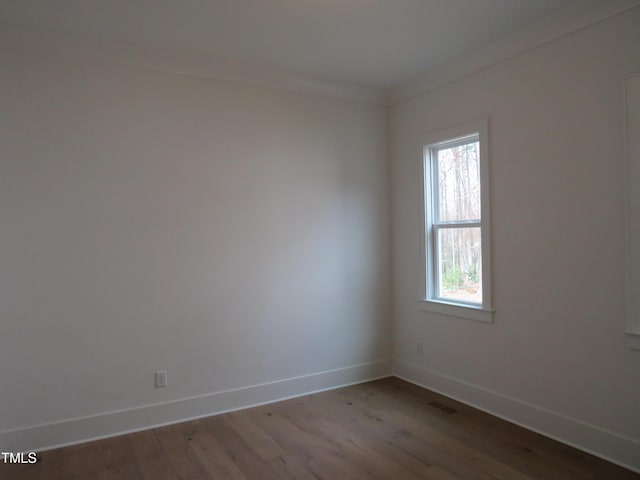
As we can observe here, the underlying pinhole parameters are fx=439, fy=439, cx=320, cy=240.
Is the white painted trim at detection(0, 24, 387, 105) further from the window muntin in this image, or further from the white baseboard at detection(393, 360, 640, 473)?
the white baseboard at detection(393, 360, 640, 473)

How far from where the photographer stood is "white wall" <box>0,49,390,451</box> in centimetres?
294

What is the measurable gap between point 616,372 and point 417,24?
2.57 meters

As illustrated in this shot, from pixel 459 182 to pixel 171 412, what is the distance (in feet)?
9.77

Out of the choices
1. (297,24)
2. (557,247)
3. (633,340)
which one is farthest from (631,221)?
(297,24)

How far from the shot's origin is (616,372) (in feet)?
8.66

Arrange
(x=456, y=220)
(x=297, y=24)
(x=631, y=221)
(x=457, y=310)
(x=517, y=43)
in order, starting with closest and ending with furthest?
(x=631, y=221), (x=297, y=24), (x=517, y=43), (x=457, y=310), (x=456, y=220)

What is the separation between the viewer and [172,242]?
11.1 feet

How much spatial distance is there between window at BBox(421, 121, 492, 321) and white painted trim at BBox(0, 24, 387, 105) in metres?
1.04

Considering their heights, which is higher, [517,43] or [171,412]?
[517,43]

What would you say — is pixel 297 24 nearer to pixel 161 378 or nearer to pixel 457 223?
pixel 457 223

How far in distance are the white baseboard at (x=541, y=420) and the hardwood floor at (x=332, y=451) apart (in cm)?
6

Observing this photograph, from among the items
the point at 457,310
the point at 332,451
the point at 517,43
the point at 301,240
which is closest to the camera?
the point at 332,451

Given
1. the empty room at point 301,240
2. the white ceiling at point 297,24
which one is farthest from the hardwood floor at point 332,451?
the white ceiling at point 297,24

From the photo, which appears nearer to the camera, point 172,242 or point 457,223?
point 172,242
